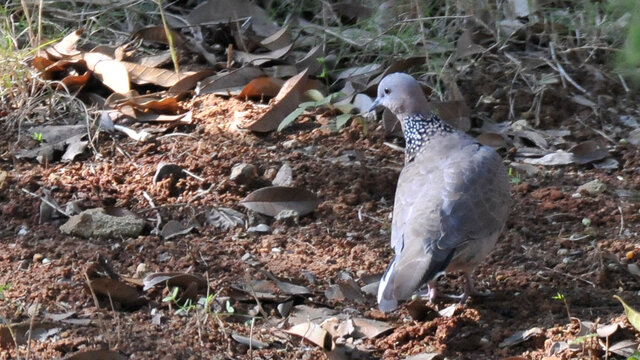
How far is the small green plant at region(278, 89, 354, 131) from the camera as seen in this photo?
553cm

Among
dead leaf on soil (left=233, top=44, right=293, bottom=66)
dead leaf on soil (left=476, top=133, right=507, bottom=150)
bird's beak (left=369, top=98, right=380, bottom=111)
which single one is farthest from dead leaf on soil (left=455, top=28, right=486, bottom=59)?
dead leaf on soil (left=233, top=44, right=293, bottom=66)

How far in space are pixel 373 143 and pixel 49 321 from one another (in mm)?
2242

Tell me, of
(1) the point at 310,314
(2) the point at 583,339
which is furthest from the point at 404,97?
(2) the point at 583,339

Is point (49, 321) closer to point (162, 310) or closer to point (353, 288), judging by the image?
point (162, 310)

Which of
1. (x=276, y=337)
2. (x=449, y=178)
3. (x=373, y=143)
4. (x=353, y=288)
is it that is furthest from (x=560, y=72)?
(x=276, y=337)

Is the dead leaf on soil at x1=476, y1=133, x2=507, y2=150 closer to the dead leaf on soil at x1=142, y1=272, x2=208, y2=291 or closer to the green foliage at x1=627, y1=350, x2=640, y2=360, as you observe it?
the dead leaf on soil at x1=142, y1=272, x2=208, y2=291

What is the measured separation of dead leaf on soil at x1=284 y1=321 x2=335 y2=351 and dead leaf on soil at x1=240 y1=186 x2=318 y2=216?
1.09 m

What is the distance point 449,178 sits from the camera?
4.42m

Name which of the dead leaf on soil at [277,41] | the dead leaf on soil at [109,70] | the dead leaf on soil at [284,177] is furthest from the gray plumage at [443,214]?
the dead leaf on soil at [109,70]

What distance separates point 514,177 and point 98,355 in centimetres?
252

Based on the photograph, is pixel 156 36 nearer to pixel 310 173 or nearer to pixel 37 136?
pixel 37 136

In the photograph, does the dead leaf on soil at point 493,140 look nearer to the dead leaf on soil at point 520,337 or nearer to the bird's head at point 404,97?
the bird's head at point 404,97

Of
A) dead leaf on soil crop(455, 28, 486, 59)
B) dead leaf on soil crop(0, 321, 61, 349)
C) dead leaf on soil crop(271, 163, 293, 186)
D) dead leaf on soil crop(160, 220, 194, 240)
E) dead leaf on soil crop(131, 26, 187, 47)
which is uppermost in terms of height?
dead leaf on soil crop(455, 28, 486, 59)

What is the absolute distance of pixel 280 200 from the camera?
5059 millimetres
